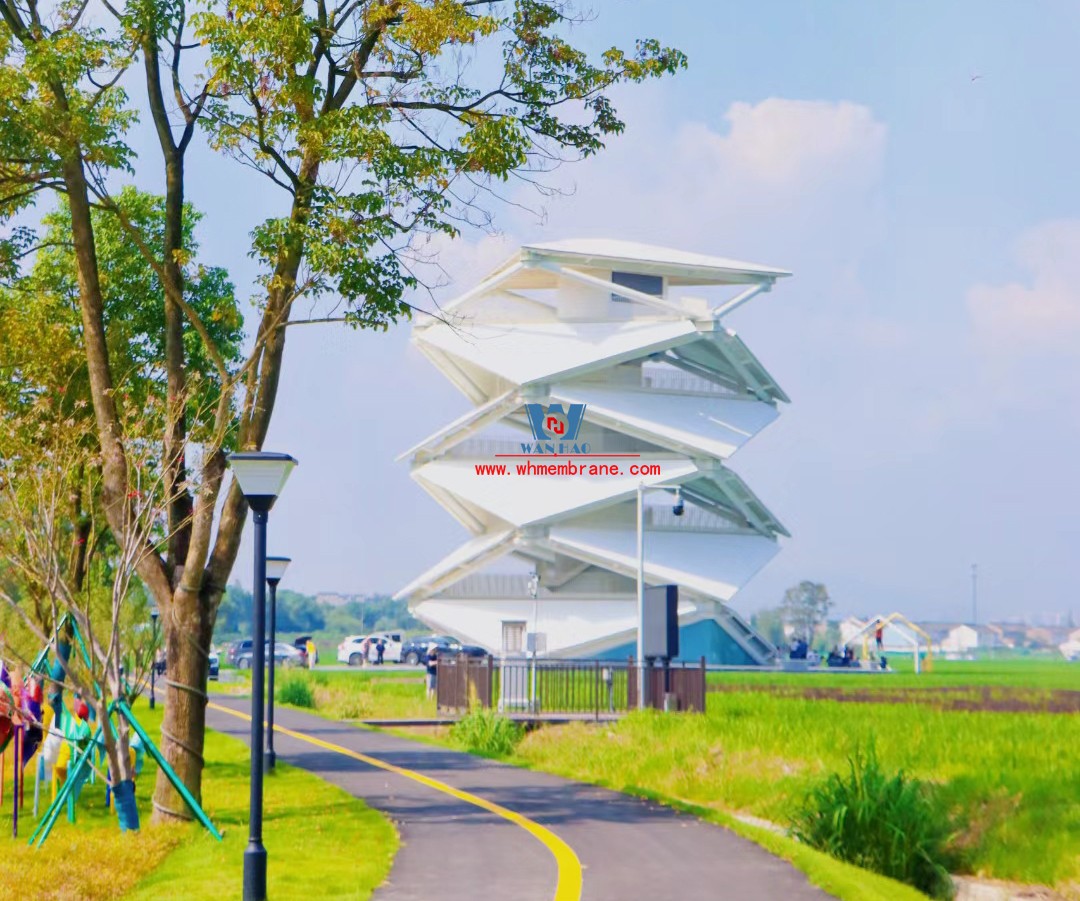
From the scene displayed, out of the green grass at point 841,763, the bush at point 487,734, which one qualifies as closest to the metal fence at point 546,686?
the green grass at point 841,763

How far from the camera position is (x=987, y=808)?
1608cm

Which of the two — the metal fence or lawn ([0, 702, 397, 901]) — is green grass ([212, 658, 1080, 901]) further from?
lawn ([0, 702, 397, 901])

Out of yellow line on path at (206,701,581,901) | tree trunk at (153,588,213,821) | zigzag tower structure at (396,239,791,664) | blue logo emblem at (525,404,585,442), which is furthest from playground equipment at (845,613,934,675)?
tree trunk at (153,588,213,821)

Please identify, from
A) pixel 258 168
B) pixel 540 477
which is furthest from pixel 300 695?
pixel 258 168

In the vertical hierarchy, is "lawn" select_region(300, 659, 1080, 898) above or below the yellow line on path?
above

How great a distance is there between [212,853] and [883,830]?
22.5 ft

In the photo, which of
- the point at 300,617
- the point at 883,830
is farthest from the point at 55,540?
the point at 300,617

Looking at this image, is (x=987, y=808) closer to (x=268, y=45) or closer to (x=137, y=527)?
(x=137, y=527)

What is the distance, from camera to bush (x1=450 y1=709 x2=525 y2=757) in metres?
27.2

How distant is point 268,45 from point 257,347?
142 inches

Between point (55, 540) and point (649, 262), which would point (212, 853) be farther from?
point (649, 262)

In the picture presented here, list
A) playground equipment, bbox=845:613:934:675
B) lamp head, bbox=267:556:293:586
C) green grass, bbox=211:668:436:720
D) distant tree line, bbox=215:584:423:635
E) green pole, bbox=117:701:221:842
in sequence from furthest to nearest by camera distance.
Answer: distant tree line, bbox=215:584:423:635, playground equipment, bbox=845:613:934:675, green grass, bbox=211:668:436:720, lamp head, bbox=267:556:293:586, green pole, bbox=117:701:221:842

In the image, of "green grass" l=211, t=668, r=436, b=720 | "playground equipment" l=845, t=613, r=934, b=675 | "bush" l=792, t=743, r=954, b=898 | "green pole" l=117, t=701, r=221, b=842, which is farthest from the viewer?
"playground equipment" l=845, t=613, r=934, b=675

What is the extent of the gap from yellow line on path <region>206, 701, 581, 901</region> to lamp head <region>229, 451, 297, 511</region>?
4.18 meters
